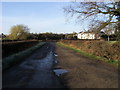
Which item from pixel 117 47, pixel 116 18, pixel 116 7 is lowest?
pixel 117 47

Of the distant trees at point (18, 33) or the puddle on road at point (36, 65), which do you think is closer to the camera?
the puddle on road at point (36, 65)

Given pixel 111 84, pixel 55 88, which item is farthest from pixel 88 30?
pixel 55 88

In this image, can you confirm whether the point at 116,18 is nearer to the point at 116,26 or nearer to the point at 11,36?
the point at 116,26

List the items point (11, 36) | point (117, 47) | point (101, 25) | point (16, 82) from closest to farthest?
point (16, 82) → point (117, 47) → point (101, 25) → point (11, 36)

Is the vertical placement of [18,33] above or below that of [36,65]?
above

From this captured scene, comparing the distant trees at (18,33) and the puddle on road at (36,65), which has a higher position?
the distant trees at (18,33)

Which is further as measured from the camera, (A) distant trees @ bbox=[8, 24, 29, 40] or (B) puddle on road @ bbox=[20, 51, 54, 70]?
(A) distant trees @ bbox=[8, 24, 29, 40]

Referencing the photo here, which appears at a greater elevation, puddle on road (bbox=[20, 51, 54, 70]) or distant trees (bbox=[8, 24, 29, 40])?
distant trees (bbox=[8, 24, 29, 40])

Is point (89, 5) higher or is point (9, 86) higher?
point (89, 5)

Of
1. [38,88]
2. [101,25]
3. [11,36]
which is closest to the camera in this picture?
[38,88]

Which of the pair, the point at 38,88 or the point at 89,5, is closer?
the point at 38,88

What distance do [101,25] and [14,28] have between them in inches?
2431

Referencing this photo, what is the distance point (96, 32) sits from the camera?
13.6 meters

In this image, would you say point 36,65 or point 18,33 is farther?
point 18,33
